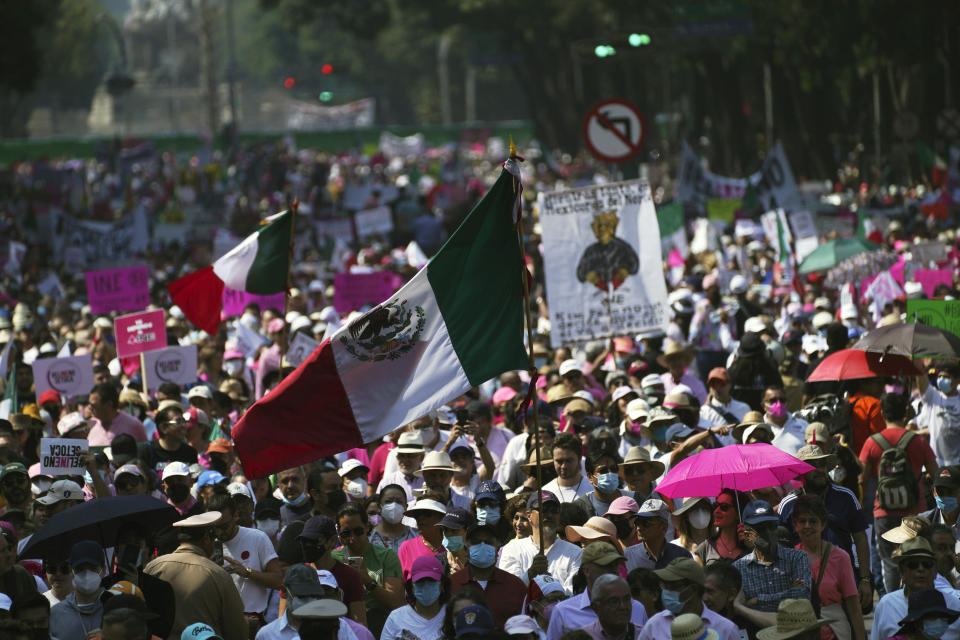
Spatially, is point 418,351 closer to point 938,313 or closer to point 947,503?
point 947,503

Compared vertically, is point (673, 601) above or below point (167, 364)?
below

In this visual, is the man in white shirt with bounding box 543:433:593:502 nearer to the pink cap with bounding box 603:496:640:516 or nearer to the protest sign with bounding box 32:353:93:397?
the pink cap with bounding box 603:496:640:516

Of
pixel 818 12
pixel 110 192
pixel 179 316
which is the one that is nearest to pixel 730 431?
pixel 179 316

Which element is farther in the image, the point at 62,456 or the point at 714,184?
the point at 714,184

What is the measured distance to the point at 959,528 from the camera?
9289 millimetres

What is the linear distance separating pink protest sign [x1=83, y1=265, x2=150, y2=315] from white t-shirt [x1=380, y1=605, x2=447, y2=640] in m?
11.5

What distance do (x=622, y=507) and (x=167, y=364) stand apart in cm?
645

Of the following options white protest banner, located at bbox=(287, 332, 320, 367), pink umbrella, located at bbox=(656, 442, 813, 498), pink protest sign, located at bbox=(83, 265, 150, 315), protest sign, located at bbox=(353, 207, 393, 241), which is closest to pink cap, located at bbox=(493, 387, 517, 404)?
white protest banner, located at bbox=(287, 332, 320, 367)

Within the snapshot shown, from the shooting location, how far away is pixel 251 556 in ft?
27.4

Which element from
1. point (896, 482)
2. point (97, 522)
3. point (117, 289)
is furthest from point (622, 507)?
point (117, 289)

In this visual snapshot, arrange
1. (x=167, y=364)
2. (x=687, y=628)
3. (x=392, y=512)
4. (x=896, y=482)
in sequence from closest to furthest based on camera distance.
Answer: (x=687, y=628) < (x=392, y=512) < (x=896, y=482) < (x=167, y=364)

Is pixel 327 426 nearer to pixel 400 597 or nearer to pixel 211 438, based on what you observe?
pixel 400 597

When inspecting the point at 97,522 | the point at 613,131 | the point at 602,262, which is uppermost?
the point at 613,131

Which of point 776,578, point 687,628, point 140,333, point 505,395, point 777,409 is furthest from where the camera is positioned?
point 140,333
